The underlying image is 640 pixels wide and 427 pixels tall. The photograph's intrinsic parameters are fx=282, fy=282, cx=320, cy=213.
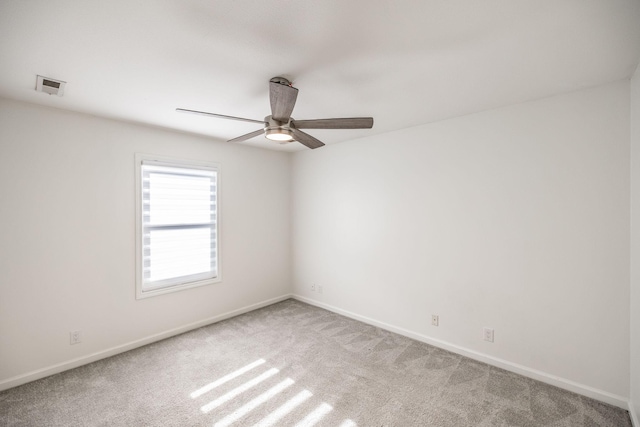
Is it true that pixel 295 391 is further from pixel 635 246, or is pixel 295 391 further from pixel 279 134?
pixel 635 246

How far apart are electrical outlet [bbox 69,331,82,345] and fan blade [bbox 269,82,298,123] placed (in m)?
2.80

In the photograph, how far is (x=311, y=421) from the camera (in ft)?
6.53

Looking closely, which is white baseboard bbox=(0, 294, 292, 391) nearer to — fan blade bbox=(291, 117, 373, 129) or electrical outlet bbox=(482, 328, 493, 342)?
fan blade bbox=(291, 117, 373, 129)

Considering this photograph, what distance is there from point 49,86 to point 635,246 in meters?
4.42

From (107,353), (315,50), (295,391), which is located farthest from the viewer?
(107,353)

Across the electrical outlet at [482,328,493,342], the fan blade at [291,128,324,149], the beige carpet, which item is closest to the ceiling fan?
the fan blade at [291,128,324,149]

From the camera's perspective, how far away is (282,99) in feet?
6.15

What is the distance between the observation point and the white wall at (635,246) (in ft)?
6.18

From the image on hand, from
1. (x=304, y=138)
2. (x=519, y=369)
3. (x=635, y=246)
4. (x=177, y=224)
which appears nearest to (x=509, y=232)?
(x=635, y=246)

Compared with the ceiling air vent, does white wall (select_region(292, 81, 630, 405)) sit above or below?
below

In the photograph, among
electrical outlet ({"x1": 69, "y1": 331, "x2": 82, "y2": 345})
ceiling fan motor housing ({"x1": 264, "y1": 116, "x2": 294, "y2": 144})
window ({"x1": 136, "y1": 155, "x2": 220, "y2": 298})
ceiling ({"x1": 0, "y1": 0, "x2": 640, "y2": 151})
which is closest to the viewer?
ceiling ({"x1": 0, "y1": 0, "x2": 640, "y2": 151})

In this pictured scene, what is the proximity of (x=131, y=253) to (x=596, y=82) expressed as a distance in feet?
14.7

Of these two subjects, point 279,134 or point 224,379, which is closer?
point 279,134

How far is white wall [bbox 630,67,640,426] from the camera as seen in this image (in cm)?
188
